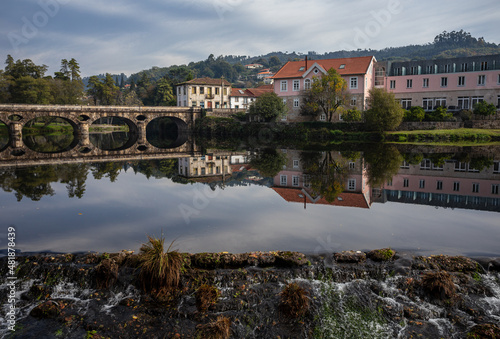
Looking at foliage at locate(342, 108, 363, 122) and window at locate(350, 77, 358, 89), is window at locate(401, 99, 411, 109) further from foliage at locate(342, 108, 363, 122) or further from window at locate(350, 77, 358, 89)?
foliage at locate(342, 108, 363, 122)

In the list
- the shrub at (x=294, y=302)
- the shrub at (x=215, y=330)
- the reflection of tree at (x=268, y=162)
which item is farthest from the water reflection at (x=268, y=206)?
the shrub at (x=215, y=330)

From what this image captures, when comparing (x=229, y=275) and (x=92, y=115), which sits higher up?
(x=92, y=115)

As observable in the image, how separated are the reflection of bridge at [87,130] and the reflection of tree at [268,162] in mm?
8611

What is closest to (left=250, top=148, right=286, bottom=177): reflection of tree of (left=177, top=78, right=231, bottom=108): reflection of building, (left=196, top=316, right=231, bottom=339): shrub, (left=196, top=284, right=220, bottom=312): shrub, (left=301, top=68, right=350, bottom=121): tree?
(left=196, top=284, right=220, bottom=312): shrub

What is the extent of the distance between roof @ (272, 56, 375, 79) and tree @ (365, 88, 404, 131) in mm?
8952

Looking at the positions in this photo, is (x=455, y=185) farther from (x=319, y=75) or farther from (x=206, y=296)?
(x=319, y=75)

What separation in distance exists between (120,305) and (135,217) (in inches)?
242

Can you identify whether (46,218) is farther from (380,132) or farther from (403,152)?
(380,132)

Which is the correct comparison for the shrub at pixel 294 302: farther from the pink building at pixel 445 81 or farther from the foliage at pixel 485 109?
the pink building at pixel 445 81

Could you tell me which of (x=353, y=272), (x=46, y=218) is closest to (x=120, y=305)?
(x=353, y=272)

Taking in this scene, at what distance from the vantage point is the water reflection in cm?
1105

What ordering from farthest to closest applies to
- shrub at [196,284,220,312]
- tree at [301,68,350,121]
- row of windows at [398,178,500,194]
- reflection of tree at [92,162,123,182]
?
tree at [301,68,350,121]
reflection of tree at [92,162,123,182]
row of windows at [398,178,500,194]
shrub at [196,284,220,312]

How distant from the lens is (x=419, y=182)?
19.6 m

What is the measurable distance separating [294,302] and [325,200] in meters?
8.99
